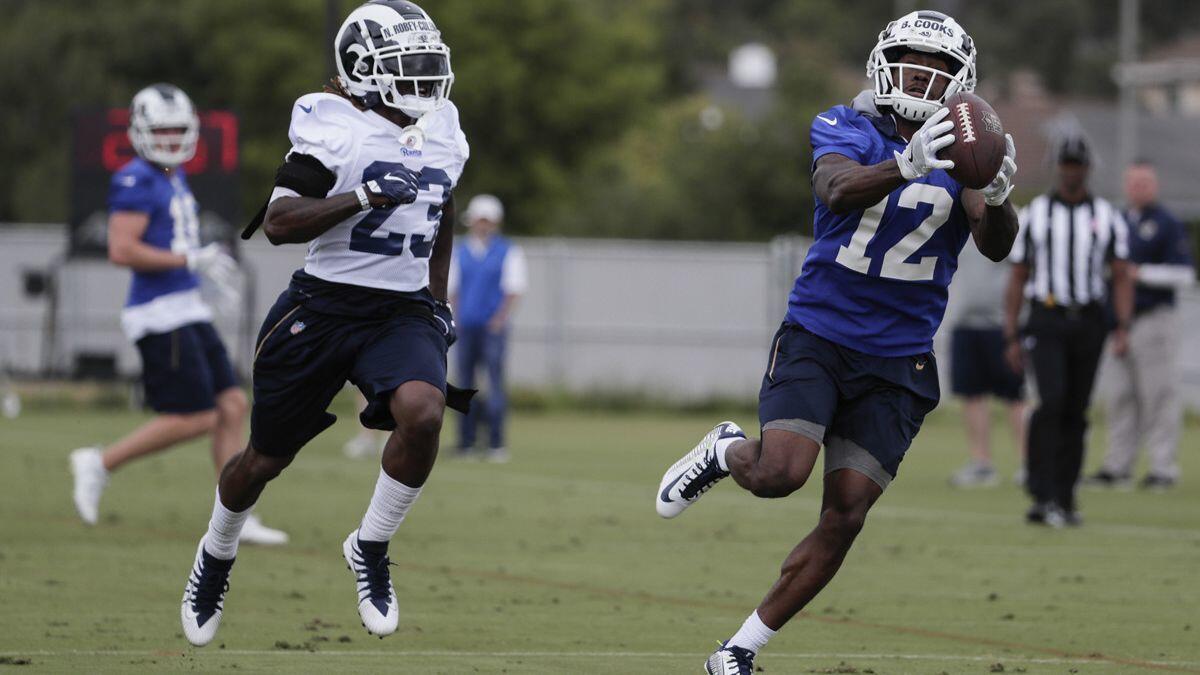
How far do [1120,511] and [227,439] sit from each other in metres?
5.84

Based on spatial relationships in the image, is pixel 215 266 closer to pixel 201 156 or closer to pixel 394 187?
pixel 394 187

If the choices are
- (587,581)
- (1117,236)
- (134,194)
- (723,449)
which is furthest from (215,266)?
(1117,236)

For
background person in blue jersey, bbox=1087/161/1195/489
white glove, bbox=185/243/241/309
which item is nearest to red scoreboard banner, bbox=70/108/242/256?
white glove, bbox=185/243/241/309

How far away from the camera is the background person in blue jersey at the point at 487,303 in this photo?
1655 centimetres

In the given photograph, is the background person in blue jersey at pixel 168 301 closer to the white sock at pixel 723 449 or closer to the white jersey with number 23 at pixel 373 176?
the white jersey with number 23 at pixel 373 176

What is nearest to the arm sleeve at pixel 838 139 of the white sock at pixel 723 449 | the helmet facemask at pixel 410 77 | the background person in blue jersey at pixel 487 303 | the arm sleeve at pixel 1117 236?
the white sock at pixel 723 449

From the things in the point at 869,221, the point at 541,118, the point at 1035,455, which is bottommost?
the point at 541,118

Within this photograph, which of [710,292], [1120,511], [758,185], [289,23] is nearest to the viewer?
[1120,511]

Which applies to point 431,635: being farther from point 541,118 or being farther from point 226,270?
point 541,118

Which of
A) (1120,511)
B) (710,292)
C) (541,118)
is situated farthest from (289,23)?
(1120,511)

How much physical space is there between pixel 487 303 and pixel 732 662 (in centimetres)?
1046

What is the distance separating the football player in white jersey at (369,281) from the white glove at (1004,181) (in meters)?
1.89

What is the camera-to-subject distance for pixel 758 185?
36.2 m

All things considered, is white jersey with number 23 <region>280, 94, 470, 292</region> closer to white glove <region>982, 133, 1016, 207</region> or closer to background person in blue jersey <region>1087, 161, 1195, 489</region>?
white glove <region>982, 133, 1016, 207</region>
